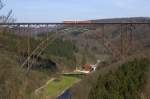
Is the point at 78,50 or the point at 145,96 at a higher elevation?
the point at 145,96

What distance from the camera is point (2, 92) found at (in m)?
13.4

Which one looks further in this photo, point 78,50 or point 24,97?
point 78,50

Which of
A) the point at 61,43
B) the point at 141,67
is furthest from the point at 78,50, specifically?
the point at 141,67

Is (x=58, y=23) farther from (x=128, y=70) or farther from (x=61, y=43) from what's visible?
(x=61, y=43)

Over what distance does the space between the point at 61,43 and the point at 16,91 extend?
60.3m

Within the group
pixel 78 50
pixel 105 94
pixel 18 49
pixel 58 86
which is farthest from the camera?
pixel 78 50

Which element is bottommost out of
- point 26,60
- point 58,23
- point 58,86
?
point 58,86

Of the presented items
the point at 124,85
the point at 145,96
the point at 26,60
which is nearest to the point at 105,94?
the point at 124,85

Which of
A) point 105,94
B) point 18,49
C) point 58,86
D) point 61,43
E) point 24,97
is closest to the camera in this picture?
point 105,94

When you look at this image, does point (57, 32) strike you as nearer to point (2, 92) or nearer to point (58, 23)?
point (58, 23)

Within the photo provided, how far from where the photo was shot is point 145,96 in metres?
13.5

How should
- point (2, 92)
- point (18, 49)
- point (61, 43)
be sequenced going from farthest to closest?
1. point (61, 43)
2. point (18, 49)
3. point (2, 92)

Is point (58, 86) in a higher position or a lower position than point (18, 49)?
lower

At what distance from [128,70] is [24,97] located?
11.0ft
